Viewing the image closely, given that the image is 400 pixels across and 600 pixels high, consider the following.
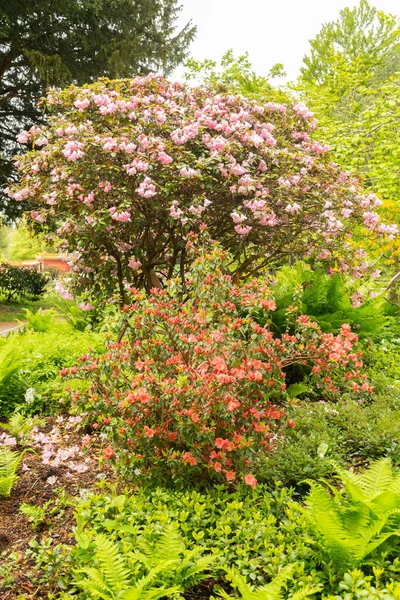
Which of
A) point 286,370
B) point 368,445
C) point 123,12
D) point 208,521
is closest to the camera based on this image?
point 208,521

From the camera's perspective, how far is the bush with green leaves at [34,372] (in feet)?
14.4

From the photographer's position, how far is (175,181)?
4.95 meters

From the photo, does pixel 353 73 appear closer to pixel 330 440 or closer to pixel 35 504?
pixel 330 440

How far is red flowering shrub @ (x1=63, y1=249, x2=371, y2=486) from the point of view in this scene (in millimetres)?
2672

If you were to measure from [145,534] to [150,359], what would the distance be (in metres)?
1.03

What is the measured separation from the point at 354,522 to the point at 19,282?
15.0m

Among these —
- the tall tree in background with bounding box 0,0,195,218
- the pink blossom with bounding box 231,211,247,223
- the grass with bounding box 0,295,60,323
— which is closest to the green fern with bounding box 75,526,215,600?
the pink blossom with bounding box 231,211,247,223

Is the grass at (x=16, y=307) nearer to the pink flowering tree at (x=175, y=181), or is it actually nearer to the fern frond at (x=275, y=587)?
the pink flowering tree at (x=175, y=181)

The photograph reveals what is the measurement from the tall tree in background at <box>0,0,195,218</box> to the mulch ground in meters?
10.8

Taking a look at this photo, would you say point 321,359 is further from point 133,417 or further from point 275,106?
point 275,106

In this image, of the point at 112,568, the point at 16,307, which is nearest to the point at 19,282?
the point at 16,307

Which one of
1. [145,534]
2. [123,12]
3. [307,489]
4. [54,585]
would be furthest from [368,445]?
[123,12]

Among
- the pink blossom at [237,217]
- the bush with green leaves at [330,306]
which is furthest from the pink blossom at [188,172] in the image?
the bush with green leaves at [330,306]

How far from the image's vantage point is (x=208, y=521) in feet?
8.07
